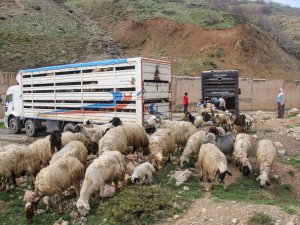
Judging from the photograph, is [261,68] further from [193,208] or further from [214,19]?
[193,208]

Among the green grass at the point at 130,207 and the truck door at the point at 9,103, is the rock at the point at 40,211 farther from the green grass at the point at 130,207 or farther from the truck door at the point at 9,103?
the truck door at the point at 9,103

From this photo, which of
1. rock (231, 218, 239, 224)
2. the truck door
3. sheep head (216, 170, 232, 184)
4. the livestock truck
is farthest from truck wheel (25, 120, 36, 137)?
rock (231, 218, 239, 224)

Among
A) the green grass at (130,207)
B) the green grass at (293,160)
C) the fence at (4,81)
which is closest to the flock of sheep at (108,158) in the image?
the green grass at (130,207)

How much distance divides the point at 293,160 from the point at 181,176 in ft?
14.7

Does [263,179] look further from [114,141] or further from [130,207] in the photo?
[114,141]

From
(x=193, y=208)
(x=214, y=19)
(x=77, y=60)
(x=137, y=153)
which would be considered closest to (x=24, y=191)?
(x=137, y=153)

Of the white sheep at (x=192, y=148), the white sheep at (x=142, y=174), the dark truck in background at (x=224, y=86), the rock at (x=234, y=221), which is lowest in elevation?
the rock at (x=234, y=221)

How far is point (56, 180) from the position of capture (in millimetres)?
8102

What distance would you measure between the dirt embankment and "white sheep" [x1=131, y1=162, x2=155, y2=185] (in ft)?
98.2

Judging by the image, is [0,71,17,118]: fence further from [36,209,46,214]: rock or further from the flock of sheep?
[36,209,46,214]: rock

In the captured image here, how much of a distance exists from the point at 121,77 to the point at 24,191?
546 cm

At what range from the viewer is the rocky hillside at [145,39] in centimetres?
3969

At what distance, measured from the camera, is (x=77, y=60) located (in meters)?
38.4

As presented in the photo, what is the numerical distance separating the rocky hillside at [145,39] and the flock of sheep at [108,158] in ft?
87.0
